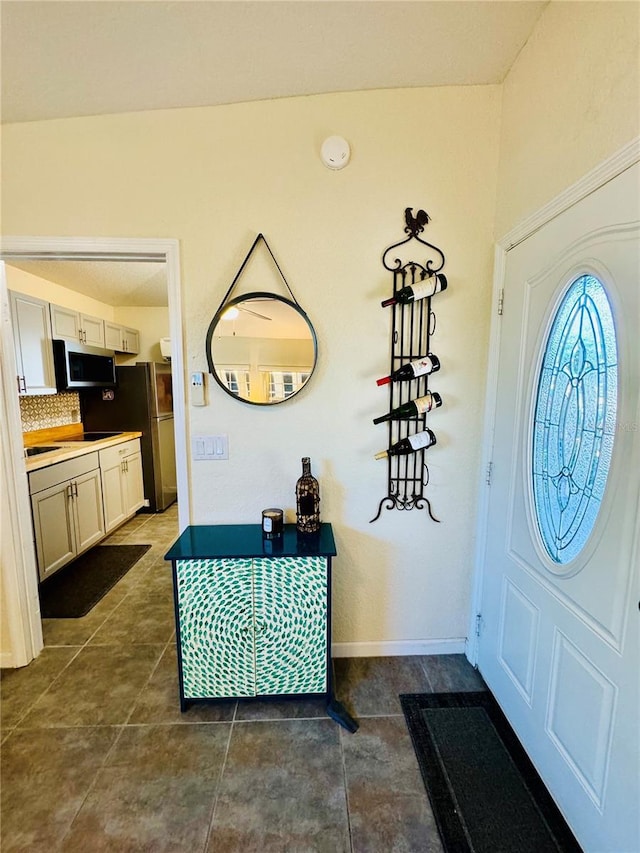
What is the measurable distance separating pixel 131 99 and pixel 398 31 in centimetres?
113

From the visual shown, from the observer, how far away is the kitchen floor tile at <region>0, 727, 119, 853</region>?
3.92 ft

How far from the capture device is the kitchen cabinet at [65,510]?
257 centimetres

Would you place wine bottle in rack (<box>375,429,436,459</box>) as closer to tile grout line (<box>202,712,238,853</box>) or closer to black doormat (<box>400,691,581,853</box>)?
black doormat (<box>400,691,581,853</box>)

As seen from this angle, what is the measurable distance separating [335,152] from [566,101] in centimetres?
88

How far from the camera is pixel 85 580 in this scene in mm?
2785

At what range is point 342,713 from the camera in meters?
1.60

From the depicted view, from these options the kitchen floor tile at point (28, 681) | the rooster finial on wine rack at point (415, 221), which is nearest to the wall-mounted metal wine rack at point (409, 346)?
the rooster finial on wine rack at point (415, 221)

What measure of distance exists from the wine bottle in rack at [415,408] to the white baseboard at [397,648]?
1.26 meters

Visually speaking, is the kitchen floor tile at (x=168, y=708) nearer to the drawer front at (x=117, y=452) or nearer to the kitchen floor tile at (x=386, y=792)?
the kitchen floor tile at (x=386, y=792)

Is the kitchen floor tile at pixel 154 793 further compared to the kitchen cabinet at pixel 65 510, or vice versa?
the kitchen cabinet at pixel 65 510

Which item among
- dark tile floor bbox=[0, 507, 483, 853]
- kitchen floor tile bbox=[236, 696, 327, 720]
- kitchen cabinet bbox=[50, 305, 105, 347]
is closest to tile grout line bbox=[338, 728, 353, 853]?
dark tile floor bbox=[0, 507, 483, 853]

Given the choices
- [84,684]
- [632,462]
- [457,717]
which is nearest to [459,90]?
[632,462]

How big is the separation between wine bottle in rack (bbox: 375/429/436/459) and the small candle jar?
0.58 meters

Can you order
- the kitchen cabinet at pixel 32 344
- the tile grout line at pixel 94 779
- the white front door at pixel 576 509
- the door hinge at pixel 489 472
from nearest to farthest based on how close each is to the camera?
the white front door at pixel 576 509, the tile grout line at pixel 94 779, the door hinge at pixel 489 472, the kitchen cabinet at pixel 32 344
